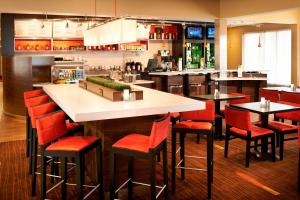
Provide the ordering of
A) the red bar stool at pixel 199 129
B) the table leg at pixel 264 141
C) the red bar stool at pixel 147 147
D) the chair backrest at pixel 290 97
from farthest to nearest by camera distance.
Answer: the chair backrest at pixel 290 97 → the table leg at pixel 264 141 → the red bar stool at pixel 199 129 → the red bar stool at pixel 147 147

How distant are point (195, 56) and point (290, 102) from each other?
7002mm

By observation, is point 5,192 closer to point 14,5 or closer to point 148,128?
point 148,128

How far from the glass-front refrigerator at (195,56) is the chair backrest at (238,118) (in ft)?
25.9

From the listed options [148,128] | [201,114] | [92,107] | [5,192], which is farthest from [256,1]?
[5,192]

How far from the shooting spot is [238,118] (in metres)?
4.84

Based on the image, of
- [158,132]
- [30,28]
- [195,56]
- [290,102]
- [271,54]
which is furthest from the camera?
[271,54]

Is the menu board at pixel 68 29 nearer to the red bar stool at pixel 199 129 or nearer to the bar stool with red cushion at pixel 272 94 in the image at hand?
the bar stool with red cushion at pixel 272 94

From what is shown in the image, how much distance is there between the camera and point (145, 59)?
12359 mm

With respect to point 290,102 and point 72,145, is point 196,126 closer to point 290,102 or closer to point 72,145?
point 72,145

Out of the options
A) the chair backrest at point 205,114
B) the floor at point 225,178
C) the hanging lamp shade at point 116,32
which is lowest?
the floor at point 225,178

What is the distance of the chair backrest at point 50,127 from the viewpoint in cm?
330

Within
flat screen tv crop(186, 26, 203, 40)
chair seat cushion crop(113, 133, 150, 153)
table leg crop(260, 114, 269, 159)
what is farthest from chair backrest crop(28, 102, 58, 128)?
flat screen tv crop(186, 26, 203, 40)

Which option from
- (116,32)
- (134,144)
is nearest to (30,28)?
(116,32)

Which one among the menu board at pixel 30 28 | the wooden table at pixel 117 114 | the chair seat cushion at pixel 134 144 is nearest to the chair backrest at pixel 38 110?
the wooden table at pixel 117 114
